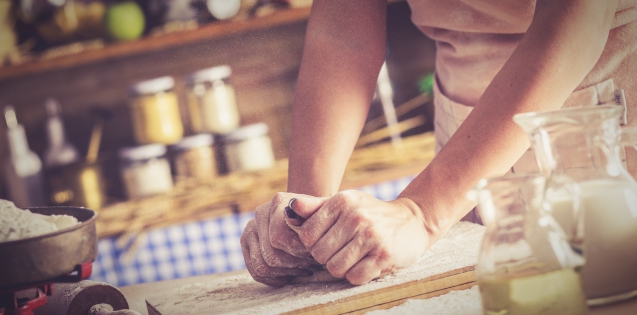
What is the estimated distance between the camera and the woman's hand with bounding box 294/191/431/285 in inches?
27.8

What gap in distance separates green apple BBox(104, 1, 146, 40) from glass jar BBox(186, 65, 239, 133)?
11.8 inches

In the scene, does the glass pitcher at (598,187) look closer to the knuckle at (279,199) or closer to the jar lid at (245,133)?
the knuckle at (279,199)

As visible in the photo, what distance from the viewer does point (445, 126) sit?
110 centimetres

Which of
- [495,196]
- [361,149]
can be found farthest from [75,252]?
[361,149]

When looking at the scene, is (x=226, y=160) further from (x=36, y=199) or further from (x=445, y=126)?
(x=445, y=126)

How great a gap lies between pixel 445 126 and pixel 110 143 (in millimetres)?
1623

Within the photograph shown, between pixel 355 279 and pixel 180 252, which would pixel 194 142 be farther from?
pixel 355 279

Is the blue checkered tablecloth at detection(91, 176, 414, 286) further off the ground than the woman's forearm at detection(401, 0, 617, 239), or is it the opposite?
the woman's forearm at detection(401, 0, 617, 239)

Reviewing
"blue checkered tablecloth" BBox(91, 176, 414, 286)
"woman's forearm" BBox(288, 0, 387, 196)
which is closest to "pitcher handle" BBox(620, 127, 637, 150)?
"woman's forearm" BBox(288, 0, 387, 196)

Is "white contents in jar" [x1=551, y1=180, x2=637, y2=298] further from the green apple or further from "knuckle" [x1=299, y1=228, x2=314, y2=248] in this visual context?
the green apple

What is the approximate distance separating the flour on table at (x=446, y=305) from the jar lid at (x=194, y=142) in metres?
1.45

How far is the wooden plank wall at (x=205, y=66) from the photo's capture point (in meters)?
2.25

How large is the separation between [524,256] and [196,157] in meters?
1.68

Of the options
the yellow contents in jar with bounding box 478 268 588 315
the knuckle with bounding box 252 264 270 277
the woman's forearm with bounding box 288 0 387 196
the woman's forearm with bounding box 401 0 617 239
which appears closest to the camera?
the yellow contents in jar with bounding box 478 268 588 315
